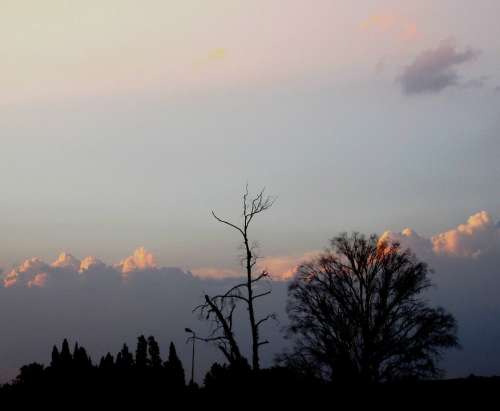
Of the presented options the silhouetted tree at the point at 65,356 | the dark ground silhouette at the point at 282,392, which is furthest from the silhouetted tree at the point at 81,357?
the dark ground silhouette at the point at 282,392

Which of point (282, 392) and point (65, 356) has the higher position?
point (65, 356)

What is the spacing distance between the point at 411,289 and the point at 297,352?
6802 millimetres

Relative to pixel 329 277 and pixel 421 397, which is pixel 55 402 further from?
pixel 421 397

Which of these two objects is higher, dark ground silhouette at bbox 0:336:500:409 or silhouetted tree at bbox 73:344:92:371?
silhouetted tree at bbox 73:344:92:371

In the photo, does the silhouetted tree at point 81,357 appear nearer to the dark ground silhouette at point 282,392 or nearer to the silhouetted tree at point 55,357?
the silhouetted tree at point 55,357

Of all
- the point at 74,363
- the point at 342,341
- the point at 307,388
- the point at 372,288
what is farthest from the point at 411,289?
the point at 74,363

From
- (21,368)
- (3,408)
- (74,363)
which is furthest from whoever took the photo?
(74,363)

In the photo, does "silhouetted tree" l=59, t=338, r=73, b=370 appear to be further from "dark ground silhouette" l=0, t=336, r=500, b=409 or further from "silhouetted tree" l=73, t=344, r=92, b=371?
"dark ground silhouette" l=0, t=336, r=500, b=409

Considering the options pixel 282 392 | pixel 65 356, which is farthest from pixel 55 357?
pixel 282 392

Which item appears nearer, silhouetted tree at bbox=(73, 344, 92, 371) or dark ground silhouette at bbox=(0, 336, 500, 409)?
dark ground silhouette at bbox=(0, 336, 500, 409)

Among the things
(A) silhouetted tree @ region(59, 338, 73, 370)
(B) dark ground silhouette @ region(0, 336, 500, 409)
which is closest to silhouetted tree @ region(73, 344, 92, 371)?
(A) silhouetted tree @ region(59, 338, 73, 370)

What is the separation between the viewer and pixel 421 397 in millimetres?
25328

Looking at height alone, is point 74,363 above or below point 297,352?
above

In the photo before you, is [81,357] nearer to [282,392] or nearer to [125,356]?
[125,356]
